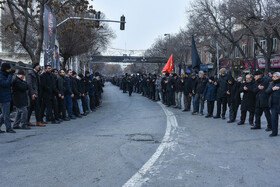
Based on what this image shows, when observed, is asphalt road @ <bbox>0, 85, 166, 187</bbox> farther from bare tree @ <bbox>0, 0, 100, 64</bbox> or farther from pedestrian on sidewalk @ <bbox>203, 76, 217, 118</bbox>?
bare tree @ <bbox>0, 0, 100, 64</bbox>

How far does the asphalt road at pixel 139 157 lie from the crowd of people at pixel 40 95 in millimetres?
688

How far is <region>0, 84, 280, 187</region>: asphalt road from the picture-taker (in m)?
4.48

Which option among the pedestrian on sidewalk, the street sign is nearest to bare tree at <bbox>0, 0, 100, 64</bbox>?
the pedestrian on sidewalk

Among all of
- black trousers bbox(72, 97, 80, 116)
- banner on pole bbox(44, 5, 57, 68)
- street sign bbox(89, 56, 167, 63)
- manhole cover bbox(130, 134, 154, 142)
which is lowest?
manhole cover bbox(130, 134, 154, 142)

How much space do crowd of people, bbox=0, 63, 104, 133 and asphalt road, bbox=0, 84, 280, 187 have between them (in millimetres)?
688

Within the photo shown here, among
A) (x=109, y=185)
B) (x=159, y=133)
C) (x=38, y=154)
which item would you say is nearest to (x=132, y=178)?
(x=109, y=185)

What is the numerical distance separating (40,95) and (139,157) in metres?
5.52

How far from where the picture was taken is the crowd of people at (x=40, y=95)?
8.25 metres

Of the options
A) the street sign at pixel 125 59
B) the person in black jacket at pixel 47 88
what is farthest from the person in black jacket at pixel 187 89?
the street sign at pixel 125 59

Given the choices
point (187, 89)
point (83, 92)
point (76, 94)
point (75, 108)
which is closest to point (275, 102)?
point (187, 89)

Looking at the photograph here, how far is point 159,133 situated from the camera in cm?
846

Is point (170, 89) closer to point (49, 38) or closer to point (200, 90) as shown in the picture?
point (200, 90)

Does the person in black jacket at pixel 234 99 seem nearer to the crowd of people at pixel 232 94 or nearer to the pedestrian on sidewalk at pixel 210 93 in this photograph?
the crowd of people at pixel 232 94

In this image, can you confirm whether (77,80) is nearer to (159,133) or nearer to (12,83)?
(12,83)
